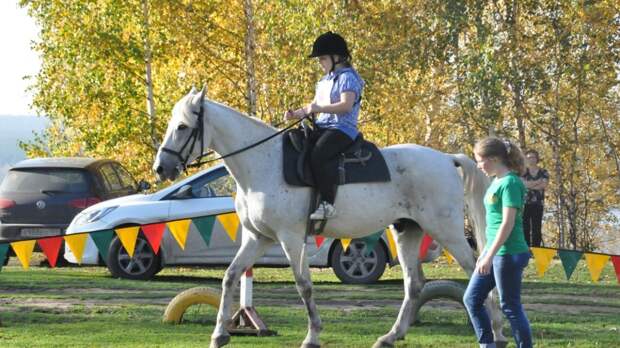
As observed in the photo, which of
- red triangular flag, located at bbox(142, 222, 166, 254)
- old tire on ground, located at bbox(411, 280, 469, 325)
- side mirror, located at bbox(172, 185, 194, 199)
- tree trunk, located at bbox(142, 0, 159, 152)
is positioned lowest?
old tire on ground, located at bbox(411, 280, 469, 325)

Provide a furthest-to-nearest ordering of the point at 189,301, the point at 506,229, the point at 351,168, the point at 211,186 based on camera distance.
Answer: the point at 211,186 → the point at 189,301 → the point at 351,168 → the point at 506,229

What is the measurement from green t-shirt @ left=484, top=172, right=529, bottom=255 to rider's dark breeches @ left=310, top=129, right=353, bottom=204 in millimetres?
2208

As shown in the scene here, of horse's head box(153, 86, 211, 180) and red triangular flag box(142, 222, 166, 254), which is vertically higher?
horse's head box(153, 86, 211, 180)

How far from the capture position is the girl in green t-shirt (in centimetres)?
886

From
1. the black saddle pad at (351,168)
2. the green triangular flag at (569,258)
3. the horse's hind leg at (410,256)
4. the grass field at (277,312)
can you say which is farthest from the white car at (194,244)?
the black saddle pad at (351,168)

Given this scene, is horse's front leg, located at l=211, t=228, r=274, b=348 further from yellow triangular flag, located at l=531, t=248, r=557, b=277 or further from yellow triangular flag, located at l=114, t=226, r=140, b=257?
yellow triangular flag, located at l=114, t=226, r=140, b=257

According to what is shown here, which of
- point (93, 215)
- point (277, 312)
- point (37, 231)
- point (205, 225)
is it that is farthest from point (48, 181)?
point (277, 312)

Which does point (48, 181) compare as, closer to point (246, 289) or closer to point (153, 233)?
point (153, 233)

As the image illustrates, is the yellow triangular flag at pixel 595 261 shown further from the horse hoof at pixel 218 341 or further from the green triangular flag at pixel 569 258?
the horse hoof at pixel 218 341

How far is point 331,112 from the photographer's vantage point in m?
10.9

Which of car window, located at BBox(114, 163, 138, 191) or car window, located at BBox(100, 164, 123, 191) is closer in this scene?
car window, located at BBox(100, 164, 123, 191)

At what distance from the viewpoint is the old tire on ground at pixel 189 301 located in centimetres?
1224

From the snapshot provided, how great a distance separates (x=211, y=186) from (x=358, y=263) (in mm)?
2341

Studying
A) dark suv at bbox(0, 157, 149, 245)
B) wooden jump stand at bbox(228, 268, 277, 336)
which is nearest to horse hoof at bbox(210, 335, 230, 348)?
wooden jump stand at bbox(228, 268, 277, 336)
